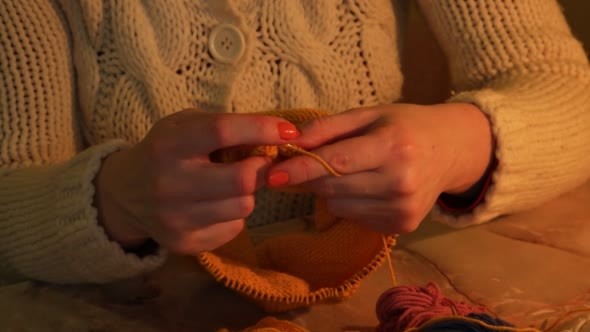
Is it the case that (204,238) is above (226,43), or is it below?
below

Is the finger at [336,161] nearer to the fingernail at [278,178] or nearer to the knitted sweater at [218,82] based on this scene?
the fingernail at [278,178]

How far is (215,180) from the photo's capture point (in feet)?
1.37

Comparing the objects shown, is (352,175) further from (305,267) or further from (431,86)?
(431,86)

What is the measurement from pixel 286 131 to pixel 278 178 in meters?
0.03

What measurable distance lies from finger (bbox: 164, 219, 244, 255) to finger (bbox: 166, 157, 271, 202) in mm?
37

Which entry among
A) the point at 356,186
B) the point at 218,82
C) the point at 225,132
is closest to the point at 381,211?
the point at 356,186

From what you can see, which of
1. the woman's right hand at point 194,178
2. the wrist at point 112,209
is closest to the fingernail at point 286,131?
the woman's right hand at point 194,178

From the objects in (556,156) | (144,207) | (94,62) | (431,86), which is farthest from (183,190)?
(431,86)

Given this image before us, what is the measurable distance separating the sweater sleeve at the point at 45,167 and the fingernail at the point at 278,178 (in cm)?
17

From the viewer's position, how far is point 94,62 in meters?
0.63

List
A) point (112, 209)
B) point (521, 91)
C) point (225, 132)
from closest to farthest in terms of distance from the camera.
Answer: point (225, 132), point (112, 209), point (521, 91)

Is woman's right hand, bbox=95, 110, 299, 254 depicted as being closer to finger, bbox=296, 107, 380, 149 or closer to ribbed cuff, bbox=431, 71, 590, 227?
finger, bbox=296, 107, 380, 149

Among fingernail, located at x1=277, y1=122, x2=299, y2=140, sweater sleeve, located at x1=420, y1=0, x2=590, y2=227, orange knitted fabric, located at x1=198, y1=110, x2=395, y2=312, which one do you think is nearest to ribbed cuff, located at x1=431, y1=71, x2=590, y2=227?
sweater sleeve, located at x1=420, y1=0, x2=590, y2=227

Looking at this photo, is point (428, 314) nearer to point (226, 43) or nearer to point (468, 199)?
point (468, 199)
